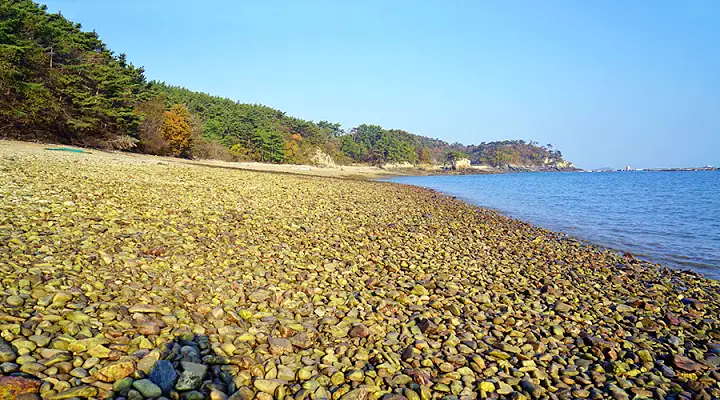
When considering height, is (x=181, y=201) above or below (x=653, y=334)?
above

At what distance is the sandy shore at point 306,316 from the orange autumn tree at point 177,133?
43.7 meters

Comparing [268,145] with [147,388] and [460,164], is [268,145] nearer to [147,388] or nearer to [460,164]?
[147,388]

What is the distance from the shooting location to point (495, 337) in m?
4.57

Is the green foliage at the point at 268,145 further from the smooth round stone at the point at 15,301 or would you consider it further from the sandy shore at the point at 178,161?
the smooth round stone at the point at 15,301

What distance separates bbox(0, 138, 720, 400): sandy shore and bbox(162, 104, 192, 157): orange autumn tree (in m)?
43.7

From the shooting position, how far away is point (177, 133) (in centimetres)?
4894

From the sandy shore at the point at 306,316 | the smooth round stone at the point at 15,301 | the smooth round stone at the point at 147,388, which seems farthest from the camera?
the smooth round stone at the point at 15,301

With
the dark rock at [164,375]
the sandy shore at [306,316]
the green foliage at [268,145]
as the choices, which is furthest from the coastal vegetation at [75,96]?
A: the dark rock at [164,375]

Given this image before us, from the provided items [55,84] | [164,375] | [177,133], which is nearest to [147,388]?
[164,375]

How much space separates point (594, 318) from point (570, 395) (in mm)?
2420

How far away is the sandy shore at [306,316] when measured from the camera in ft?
10.4

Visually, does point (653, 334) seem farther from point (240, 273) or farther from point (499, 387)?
point (240, 273)

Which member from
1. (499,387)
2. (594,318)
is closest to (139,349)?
(499,387)

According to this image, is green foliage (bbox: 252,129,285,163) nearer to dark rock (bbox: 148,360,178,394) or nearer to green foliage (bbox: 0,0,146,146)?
green foliage (bbox: 0,0,146,146)
